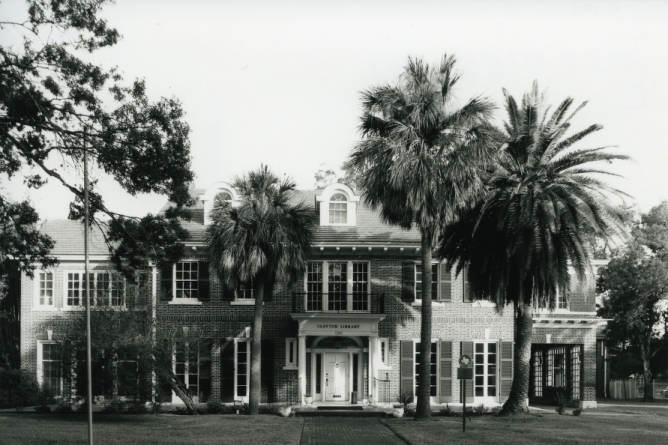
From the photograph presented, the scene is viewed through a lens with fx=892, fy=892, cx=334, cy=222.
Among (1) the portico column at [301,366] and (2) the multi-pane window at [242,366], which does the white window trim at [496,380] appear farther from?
(2) the multi-pane window at [242,366]

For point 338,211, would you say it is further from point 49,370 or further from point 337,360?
point 49,370

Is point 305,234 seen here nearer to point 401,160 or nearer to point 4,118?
point 401,160

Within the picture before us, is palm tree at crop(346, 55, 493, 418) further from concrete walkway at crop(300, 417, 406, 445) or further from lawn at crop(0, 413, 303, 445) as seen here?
lawn at crop(0, 413, 303, 445)

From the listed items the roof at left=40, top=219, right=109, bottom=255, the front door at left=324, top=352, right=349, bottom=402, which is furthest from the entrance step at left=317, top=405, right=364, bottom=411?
the roof at left=40, top=219, right=109, bottom=255

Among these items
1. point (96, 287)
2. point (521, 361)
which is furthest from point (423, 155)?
point (96, 287)

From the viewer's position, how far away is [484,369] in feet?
111

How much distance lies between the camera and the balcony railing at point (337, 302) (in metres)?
33.2

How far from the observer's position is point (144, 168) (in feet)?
58.6

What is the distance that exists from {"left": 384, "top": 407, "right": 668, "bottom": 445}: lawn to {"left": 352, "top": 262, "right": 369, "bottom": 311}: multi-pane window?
22.0 ft

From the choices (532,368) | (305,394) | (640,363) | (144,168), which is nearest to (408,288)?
(305,394)

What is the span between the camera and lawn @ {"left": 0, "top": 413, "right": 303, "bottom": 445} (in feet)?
69.2

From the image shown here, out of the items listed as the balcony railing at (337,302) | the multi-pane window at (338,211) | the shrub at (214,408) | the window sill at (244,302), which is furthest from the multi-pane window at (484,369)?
the shrub at (214,408)

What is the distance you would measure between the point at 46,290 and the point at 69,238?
7.21 ft

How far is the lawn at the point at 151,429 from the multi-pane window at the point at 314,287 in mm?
5892
